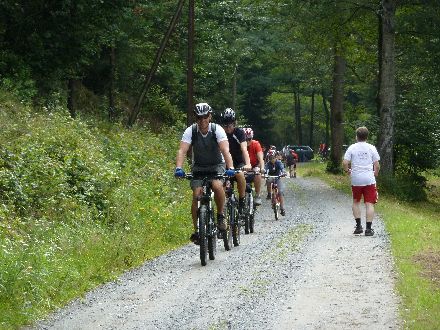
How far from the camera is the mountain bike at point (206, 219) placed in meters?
12.5

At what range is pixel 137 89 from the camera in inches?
1588

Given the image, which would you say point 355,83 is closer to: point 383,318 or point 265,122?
point 265,122

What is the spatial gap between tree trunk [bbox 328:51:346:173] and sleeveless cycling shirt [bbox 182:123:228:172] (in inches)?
1147

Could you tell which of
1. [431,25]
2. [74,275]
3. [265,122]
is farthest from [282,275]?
[265,122]

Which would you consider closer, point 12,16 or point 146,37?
point 12,16

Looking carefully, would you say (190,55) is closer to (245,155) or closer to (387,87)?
(387,87)

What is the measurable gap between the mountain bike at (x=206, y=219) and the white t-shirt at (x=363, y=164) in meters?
3.88

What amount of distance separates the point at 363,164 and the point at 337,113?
86.3ft

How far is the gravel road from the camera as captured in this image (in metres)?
8.70

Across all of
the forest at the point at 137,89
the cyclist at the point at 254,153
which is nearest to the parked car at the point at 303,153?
the forest at the point at 137,89

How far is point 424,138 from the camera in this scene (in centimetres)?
3250

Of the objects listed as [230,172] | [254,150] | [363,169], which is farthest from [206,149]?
[254,150]

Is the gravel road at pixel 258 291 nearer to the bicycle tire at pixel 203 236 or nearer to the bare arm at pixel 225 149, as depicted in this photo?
the bicycle tire at pixel 203 236

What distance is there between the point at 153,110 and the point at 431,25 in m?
14.7
